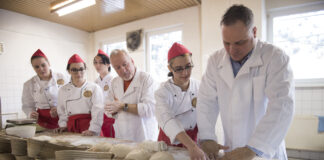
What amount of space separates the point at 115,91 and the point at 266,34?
2938 mm

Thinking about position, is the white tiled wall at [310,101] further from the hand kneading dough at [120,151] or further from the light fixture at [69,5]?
the light fixture at [69,5]

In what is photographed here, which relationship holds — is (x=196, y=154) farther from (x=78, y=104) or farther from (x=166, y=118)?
(x=78, y=104)

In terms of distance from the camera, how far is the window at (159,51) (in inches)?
184

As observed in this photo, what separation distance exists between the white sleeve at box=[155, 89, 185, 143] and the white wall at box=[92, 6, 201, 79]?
8.93 ft

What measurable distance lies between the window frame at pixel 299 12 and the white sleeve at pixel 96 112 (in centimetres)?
315

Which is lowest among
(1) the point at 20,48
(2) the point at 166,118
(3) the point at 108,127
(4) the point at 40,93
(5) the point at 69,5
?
(3) the point at 108,127

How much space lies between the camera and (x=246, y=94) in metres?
1.16

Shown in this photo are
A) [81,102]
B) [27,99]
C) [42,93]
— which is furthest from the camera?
[27,99]

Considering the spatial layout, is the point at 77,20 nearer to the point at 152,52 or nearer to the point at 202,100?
the point at 152,52

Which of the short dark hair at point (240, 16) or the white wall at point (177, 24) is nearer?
the short dark hair at point (240, 16)

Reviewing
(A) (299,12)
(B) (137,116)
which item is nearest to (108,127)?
(B) (137,116)

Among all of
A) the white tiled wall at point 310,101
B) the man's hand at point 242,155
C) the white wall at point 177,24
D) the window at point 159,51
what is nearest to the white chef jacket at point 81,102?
the man's hand at point 242,155

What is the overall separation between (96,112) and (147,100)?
51 centimetres

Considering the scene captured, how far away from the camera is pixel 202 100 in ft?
4.30
